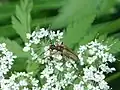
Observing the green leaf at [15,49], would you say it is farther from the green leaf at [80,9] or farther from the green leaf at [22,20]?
the green leaf at [80,9]

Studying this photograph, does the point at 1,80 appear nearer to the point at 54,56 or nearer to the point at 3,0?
the point at 54,56

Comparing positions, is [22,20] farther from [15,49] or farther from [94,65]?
[94,65]

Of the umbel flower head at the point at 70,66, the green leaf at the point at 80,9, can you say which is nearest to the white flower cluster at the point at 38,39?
the umbel flower head at the point at 70,66

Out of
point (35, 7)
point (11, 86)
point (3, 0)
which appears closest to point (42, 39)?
point (11, 86)

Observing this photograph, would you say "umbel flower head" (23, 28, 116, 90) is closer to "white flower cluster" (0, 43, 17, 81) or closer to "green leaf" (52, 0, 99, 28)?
"white flower cluster" (0, 43, 17, 81)

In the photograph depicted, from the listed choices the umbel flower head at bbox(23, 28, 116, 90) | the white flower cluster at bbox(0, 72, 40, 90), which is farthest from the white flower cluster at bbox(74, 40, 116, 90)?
the white flower cluster at bbox(0, 72, 40, 90)

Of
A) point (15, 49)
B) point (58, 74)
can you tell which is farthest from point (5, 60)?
point (58, 74)
